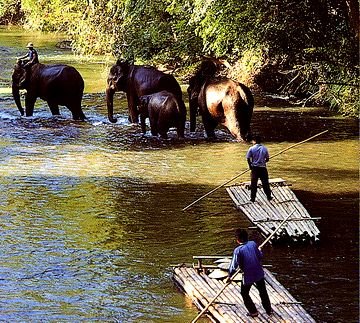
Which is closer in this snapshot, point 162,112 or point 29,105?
point 162,112

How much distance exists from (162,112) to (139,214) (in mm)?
6475

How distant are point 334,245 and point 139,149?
26.0 ft

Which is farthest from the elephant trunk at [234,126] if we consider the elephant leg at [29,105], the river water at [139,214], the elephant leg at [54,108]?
the elephant leg at [29,105]

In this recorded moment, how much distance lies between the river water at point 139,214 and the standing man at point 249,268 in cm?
81

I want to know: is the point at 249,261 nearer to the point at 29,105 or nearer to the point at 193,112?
the point at 193,112

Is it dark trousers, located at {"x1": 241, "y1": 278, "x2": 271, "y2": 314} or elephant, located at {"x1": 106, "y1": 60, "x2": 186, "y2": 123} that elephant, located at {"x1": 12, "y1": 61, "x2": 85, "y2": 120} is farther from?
dark trousers, located at {"x1": 241, "y1": 278, "x2": 271, "y2": 314}

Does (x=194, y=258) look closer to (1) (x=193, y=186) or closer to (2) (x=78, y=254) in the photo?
(2) (x=78, y=254)

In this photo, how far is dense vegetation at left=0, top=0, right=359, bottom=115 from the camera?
22216 millimetres

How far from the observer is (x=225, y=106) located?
71.1 ft

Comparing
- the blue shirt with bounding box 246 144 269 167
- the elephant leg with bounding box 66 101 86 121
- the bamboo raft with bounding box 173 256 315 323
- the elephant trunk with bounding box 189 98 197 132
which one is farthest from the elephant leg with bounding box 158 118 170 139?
the bamboo raft with bounding box 173 256 315 323

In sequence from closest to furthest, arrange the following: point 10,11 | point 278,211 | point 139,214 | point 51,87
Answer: point 278,211, point 139,214, point 51,87, point 10,11

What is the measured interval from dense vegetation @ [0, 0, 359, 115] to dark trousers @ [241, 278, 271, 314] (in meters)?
10.0

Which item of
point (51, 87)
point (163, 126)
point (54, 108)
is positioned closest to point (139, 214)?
Answer: point (163, 126)

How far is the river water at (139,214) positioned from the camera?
1152cm
